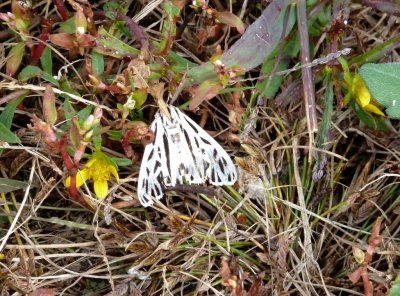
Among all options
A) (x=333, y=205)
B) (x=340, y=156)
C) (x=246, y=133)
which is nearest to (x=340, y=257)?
(x=333, y=205)

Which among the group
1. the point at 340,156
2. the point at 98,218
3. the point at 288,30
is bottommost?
the point at 98,218

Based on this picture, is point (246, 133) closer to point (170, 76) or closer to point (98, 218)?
point (170, 76)

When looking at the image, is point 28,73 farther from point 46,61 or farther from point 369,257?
point 369,257

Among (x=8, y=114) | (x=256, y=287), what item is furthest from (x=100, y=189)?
(x=256, y=287)

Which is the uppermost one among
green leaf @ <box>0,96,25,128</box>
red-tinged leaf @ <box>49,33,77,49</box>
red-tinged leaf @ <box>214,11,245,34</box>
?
red-tinged leaf @ <box>214,11,245,34</box>

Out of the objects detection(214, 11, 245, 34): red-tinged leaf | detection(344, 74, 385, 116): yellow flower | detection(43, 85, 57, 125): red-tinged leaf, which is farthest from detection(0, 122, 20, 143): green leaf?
detection(344, 74, 385, 116): yellow flower

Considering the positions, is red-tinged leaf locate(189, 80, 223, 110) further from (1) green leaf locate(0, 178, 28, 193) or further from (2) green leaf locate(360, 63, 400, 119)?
(1) green leaf locate(0, 178, 28, 193)
